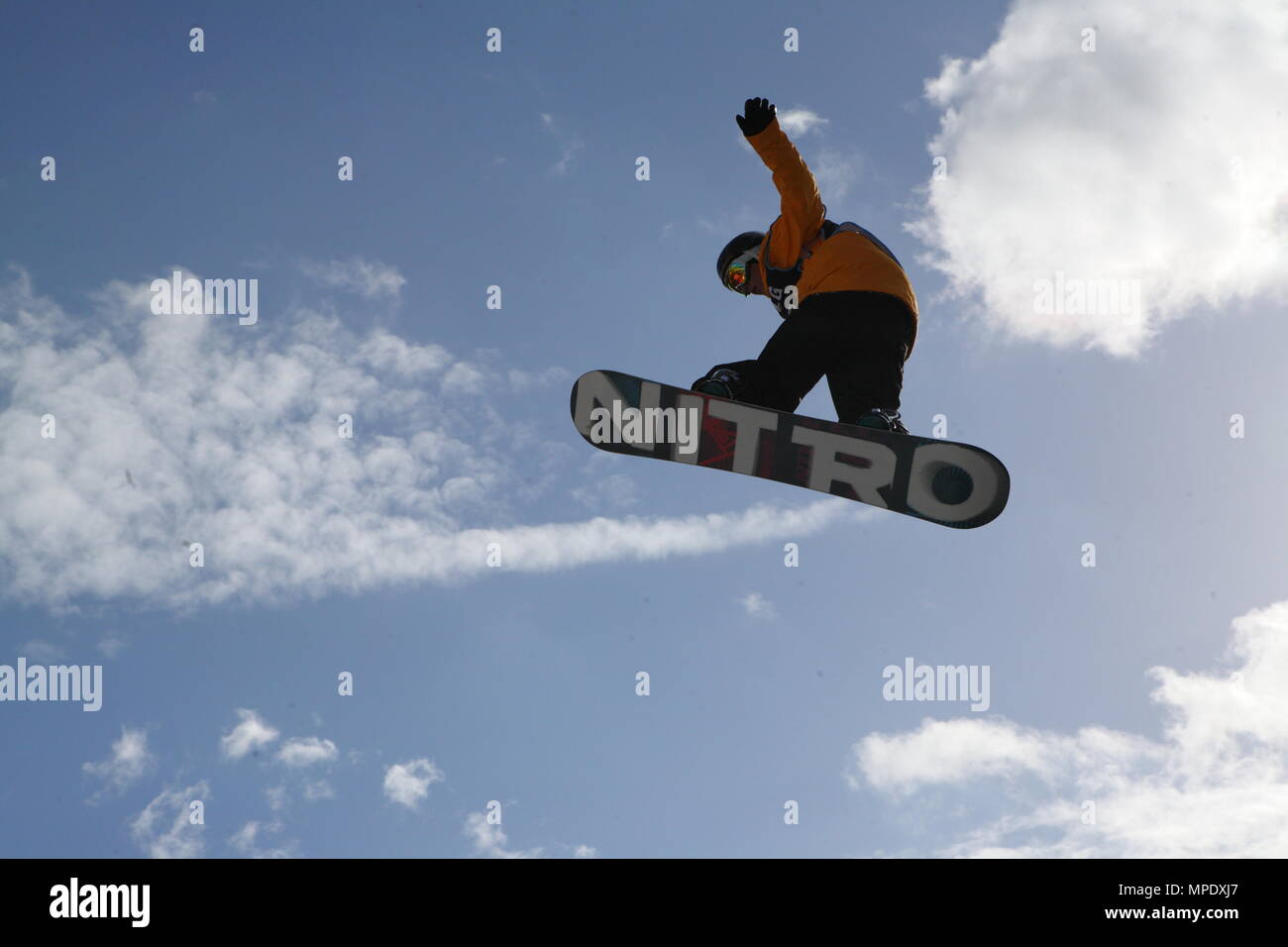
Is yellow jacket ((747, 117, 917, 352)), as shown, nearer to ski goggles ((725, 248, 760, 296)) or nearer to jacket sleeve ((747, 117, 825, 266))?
jacket sleeve ((747, 117, 825, 266))

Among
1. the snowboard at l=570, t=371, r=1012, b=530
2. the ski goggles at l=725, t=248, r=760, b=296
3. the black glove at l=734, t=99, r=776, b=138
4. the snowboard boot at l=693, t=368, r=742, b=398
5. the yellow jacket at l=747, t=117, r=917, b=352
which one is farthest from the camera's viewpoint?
the ski goggles at l=725, t=248, r=760, b=296

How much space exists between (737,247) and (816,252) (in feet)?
2.28

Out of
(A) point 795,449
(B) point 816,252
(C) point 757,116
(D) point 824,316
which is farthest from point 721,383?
(C) point 757,116

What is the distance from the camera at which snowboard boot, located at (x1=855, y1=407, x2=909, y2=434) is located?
22.4ft

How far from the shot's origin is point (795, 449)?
718 cm

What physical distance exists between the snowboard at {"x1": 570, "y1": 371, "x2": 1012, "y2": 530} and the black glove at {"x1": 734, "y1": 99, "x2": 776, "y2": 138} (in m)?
1.84

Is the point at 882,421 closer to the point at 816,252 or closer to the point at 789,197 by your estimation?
the point at 816,252

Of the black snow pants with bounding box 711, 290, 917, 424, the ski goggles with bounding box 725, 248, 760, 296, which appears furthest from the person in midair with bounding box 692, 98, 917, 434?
the ski goggles with bounding box 725, 248, 760, 296

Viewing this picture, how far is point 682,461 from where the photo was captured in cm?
758

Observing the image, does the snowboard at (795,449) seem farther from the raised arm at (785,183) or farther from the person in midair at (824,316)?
the raised arm at (785,183)

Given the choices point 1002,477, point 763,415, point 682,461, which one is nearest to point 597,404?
point 682,461
